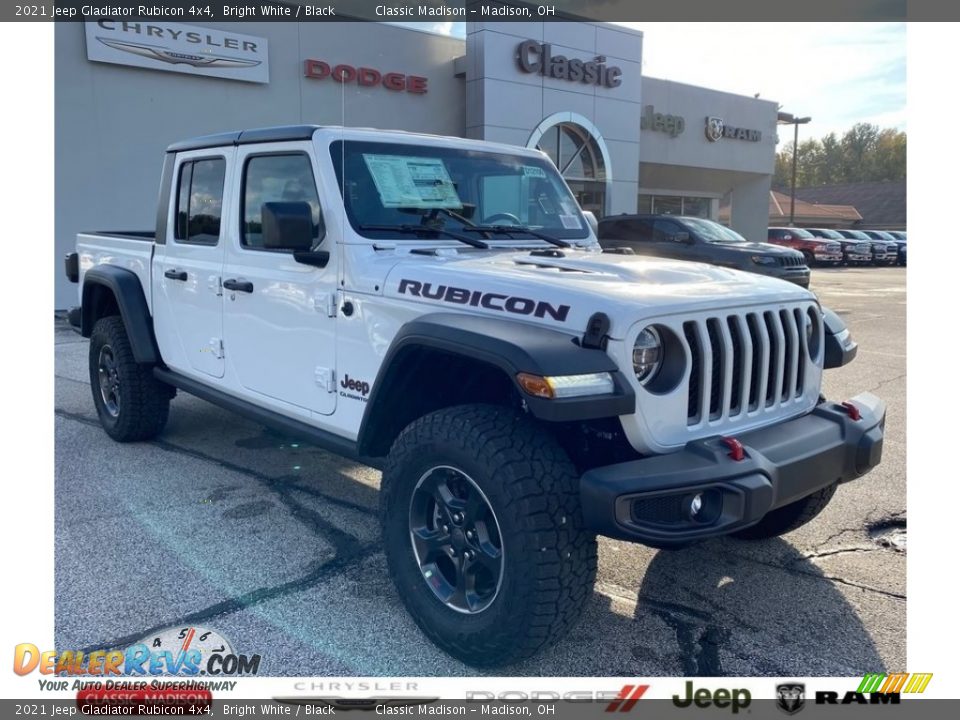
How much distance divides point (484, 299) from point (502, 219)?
1.26 m

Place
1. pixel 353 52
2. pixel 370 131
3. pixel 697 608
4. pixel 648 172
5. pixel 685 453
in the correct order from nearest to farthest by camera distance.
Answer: pixel 685 453 < pixel 697 608 < pixel 370 131 < pixel 353 52 < pixel 648 172

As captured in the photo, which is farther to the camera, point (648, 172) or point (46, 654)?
point (648, 172)

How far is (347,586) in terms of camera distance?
11.4 ft

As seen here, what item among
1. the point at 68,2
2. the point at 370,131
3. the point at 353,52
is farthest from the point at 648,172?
the point at 370,131

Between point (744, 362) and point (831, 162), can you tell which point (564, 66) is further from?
point (831, 162)

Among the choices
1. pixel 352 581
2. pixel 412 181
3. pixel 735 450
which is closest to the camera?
pixel 735 450

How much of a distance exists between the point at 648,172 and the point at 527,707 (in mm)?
23731

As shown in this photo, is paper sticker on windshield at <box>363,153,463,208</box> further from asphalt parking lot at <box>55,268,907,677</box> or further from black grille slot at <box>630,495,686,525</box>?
black grille slot at <box>630,495,686,525</box>

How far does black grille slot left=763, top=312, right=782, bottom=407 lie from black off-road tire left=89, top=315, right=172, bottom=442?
4.01 metres

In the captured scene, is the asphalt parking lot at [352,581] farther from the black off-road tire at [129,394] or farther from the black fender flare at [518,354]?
the black fender flare at [518,354]

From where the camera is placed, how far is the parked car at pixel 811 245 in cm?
2894

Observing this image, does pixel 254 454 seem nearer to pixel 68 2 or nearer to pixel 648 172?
pixel 68 2

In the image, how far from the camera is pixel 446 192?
13.0 feet

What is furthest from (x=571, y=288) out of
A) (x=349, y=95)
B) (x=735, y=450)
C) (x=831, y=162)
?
(x=831, y=162)
